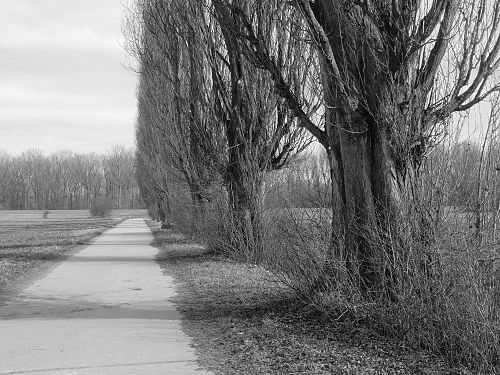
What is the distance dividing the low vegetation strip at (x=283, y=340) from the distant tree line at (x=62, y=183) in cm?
12280

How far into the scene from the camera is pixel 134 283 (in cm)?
1380

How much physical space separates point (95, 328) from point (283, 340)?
9.38 feet

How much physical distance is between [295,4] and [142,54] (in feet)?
55.7

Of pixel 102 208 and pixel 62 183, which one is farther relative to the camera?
pixel 62 183

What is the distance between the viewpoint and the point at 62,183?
439ft

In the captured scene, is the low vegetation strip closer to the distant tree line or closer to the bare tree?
the bare tree

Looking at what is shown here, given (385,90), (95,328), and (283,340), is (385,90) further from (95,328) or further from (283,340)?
(95,328)

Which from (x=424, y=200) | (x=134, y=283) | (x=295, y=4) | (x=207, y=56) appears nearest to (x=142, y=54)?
(x=207, y=56)

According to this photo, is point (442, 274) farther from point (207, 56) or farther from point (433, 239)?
point (207, 56)

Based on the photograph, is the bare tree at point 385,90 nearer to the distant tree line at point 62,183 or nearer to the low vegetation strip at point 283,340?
the low vegetation strip at point 283,340

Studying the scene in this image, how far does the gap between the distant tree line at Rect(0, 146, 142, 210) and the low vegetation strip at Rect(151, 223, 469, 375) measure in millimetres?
122802

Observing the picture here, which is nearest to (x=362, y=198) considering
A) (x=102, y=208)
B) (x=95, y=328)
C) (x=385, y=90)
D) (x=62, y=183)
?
(x=385, y=90)

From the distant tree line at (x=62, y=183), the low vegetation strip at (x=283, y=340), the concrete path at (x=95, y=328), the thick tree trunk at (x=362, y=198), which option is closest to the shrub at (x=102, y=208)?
the distant tree line at (x=62, y=183)

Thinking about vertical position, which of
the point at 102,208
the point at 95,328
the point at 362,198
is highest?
the point at 362,198
